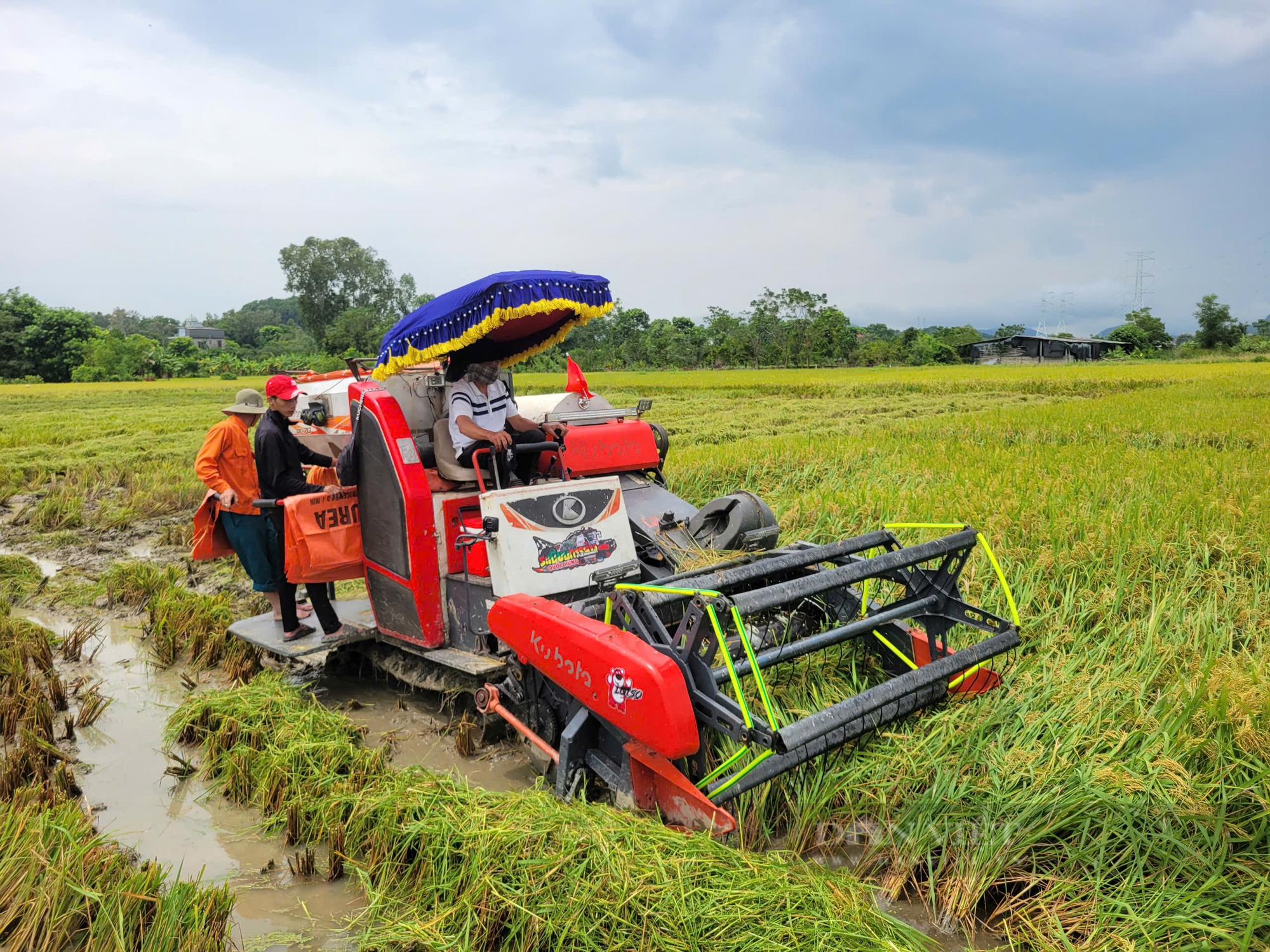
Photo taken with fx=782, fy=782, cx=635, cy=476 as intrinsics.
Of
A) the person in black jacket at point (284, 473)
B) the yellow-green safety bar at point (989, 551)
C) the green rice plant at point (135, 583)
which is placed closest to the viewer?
the yellow-green safety bar at point (989, 551)

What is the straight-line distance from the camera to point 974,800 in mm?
3066

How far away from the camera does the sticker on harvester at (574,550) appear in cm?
422

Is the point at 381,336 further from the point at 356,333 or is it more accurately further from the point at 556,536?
the point at 556,536

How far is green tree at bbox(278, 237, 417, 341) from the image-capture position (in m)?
53.0

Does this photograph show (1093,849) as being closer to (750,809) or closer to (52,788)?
(750,809)

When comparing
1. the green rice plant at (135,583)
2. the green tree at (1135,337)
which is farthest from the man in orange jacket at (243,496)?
the green tree at (1135,337)

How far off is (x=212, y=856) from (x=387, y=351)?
2652 millimetres

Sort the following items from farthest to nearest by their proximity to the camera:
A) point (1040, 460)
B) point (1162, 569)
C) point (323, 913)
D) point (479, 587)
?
point (1040, 460)
point (1162, 569)
point (479, 587)
point (323, 913)

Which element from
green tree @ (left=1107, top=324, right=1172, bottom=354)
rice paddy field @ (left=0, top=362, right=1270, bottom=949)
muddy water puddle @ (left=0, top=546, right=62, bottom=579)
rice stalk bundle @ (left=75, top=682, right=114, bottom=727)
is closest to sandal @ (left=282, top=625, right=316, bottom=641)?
rice paddy field @ (left=0, top=362, right=1270, bottom=949)

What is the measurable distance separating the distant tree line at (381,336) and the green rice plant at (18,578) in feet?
105

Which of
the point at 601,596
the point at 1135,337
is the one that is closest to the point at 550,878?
the point at 601,596

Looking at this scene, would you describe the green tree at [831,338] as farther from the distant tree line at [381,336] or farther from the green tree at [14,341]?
the green tree at [14,341]

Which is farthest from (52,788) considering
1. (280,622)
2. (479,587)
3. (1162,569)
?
(1162,569)

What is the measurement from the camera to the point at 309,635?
206 inches
